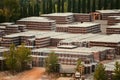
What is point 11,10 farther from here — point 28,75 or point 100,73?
point 100,73

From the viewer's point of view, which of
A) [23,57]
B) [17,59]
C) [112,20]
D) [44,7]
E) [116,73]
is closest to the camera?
[116,73]

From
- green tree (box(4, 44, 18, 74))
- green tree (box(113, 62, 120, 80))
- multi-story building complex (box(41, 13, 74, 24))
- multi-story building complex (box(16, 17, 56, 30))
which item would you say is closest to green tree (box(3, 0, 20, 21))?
multi-story building complex (box(16, 17, 56, 30))

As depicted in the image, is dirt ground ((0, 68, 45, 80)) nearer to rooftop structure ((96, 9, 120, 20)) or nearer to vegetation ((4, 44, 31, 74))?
vegetation ((4, 44, 31, 74))

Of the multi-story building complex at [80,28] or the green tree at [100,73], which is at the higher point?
the multi-story building complex at [80,28]

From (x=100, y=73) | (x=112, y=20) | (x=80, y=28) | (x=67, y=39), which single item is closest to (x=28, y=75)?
(x=100, y=73)

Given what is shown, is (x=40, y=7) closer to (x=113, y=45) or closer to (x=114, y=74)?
(x=113, y=45)

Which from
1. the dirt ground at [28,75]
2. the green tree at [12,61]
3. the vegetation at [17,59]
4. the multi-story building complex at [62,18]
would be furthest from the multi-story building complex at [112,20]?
the green tree at [12,61]

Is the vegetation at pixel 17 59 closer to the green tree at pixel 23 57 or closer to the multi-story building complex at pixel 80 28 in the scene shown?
the green tree at pixel 23 57
